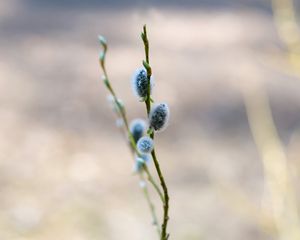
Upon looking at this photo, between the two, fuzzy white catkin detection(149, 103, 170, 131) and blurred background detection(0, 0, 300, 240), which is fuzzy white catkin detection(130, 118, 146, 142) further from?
blurred background detection(0, 0, 300, 240)

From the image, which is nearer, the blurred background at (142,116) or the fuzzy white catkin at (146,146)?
the fuzzy white catkin at (146,146)

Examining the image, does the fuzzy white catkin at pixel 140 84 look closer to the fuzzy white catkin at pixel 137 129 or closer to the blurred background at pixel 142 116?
the fuzzy white catkin at pixel 137 129

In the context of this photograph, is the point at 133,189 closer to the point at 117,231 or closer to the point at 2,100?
the point at 117,231

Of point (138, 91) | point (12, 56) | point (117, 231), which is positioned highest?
point (12, 56)

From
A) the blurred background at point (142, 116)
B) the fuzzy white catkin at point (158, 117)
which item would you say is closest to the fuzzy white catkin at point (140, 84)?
the fuzzy white catkin at point (158, 117)

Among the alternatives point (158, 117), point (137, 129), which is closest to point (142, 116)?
point (137, 129)

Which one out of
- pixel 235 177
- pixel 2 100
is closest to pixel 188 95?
pixel 235 177
